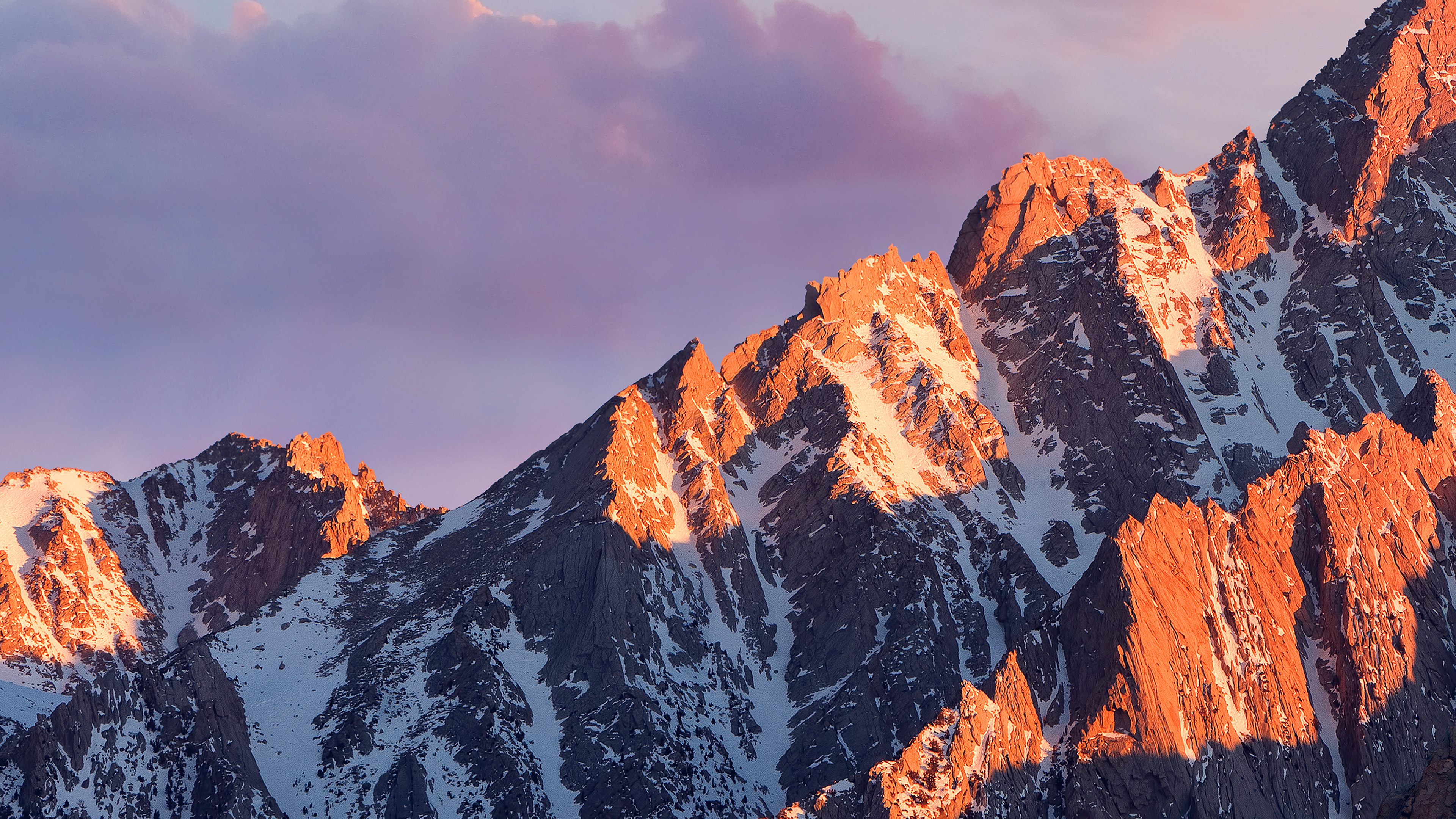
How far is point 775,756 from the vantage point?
197125mm

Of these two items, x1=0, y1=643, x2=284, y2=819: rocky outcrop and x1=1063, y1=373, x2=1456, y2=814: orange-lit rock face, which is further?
x1=0, y1=643, x2=284, y2=819: rocky outcrop

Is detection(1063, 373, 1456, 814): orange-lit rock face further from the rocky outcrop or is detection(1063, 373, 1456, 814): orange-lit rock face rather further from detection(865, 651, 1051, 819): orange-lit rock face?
the rocky outcrop

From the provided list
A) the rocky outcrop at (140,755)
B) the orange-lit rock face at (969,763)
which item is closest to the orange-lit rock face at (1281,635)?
the orange-lit rock face at (969,763)

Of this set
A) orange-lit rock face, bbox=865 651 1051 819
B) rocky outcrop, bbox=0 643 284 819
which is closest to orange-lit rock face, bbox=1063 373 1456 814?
orange-lit rock face, bbox=865 651 1051 819

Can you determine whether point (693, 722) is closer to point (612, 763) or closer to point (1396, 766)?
point (612, 763)

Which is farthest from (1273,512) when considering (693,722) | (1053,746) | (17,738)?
(17,738)

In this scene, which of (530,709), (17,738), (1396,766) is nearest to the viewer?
(1396,766)

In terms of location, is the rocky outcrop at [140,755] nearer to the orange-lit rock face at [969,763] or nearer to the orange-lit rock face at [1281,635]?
the orange-lit rock face at [969,763]

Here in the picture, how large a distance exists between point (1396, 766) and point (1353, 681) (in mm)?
9383

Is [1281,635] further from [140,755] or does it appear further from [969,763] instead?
[140,755]

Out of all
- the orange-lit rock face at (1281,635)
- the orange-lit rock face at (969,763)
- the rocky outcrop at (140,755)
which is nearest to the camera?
the orange-lit rock face at (969,763)

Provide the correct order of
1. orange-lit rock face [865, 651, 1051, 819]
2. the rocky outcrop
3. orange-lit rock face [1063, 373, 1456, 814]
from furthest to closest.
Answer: the rocky outcrop → orange-lit rock face [1063, 373, 1456, 814] → orange-lit rock face [865, 651, 1051, 819]

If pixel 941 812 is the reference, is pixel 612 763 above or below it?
above

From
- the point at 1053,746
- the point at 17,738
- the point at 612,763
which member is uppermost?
the point at 17,738
